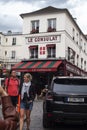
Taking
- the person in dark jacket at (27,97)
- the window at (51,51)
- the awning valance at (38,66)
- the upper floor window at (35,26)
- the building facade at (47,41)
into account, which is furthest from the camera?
the upper floor window at (35,26)

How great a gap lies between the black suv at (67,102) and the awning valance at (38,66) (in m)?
21.4

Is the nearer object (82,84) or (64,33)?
(82,84)

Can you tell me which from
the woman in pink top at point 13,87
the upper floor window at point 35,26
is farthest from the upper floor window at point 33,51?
the woman in pink top at point 13,87

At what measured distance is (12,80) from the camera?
9.87 meters

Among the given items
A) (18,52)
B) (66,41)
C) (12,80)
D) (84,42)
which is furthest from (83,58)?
(12,80)

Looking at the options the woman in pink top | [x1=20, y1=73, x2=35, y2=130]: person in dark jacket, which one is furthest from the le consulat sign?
[x1=20, y1=73, x2=35, y2=130]: person in dark jacket

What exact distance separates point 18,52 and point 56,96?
189 feet

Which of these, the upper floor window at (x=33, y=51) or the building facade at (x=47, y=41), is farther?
the upper floor window at (x=33, y=51)

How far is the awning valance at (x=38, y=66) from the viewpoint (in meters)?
31.2

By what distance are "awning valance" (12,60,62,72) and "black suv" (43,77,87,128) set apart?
2136 centimetres

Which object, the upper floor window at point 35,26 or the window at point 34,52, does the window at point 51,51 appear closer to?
the window at point 34,52

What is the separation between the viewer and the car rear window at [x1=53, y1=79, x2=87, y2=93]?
907 centimetres

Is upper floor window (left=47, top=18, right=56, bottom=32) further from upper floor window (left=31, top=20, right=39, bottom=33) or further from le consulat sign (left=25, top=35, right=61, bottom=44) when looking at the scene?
upper floor window (left=31, top=20, right=39, bottom=33)

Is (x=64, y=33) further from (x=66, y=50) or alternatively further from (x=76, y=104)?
(x=76, y=104)
